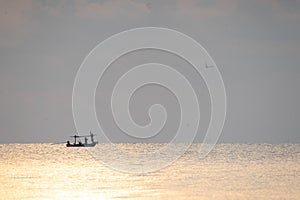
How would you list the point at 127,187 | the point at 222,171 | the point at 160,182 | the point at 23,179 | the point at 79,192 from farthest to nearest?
the point at 222,171 < the point at 23,179 < the point at 160,182 < the point at 127,187 < the point at 79,192

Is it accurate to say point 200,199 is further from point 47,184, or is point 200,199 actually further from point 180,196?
point 47,184

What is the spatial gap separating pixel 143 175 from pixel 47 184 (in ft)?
51.5

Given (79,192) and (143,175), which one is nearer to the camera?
(79,192)

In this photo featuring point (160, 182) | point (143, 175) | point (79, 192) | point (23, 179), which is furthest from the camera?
point (143, 175)

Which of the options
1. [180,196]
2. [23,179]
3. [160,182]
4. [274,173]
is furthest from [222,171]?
[180,196]

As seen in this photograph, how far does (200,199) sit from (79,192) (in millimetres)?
10760

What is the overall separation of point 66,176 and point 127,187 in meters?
16.4

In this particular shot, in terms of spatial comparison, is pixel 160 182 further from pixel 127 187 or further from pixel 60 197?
pixel 60 197

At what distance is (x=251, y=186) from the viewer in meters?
68.2

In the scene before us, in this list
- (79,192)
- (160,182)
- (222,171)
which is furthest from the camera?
(222,171)

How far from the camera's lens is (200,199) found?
58.5 m

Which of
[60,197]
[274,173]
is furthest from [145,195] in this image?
[274,173]

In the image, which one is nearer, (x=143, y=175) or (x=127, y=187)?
(x=127, y=187)

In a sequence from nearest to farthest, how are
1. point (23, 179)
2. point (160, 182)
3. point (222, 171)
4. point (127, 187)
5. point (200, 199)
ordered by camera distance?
point (200, 199) < point (127, 187) < point (160, 182) < point (23, 179) < point (222, 171)
